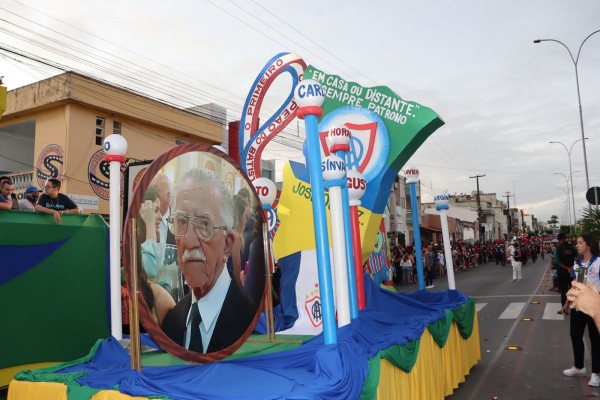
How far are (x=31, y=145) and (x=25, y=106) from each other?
3.38 meters

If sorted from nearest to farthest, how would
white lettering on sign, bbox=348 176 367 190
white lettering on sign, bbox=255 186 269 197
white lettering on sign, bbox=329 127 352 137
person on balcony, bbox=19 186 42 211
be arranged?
white lettering on sign, bbox=329 127 352 137 < white lettering on sign, bbox=348 176 367 190 < white lettering on sign, bbox=255 186 269 197 < person on balcony, bbox=19 186 42 211

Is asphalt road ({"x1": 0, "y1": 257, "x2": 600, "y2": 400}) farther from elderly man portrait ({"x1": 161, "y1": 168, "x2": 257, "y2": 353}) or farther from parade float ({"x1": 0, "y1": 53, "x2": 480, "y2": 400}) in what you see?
elderly man portrait ({"x1": 161, "y1": 168, "x2": 257, "y2": 353})

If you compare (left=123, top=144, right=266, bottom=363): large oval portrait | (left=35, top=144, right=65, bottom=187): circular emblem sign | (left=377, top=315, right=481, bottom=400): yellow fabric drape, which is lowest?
(left=377, top=315, right=481, bottom=400): yellow fabric drape

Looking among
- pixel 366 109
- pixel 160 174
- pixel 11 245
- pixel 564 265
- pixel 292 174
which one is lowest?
pixel 564 265

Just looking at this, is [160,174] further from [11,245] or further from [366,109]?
[366,109]

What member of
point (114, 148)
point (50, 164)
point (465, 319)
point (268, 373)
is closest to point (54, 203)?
point (114, 148)

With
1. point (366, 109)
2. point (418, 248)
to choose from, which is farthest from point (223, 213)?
point (418, 248)

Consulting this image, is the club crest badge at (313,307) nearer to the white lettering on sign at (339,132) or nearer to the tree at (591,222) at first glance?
the white lettering on sign at (339,132)

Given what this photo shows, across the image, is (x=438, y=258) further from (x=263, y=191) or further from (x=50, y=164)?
(x=263, y=191)

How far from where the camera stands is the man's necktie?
12.4 ft

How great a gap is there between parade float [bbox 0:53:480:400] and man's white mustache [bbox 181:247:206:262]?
35 millimetres

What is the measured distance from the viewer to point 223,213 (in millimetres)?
4160

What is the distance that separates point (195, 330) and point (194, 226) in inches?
33.6

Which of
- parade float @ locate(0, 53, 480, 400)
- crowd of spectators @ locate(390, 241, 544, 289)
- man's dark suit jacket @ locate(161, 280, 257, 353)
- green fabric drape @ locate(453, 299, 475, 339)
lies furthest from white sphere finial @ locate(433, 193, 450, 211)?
crowd of spectators @ locate(390, 241, 544, 289)
